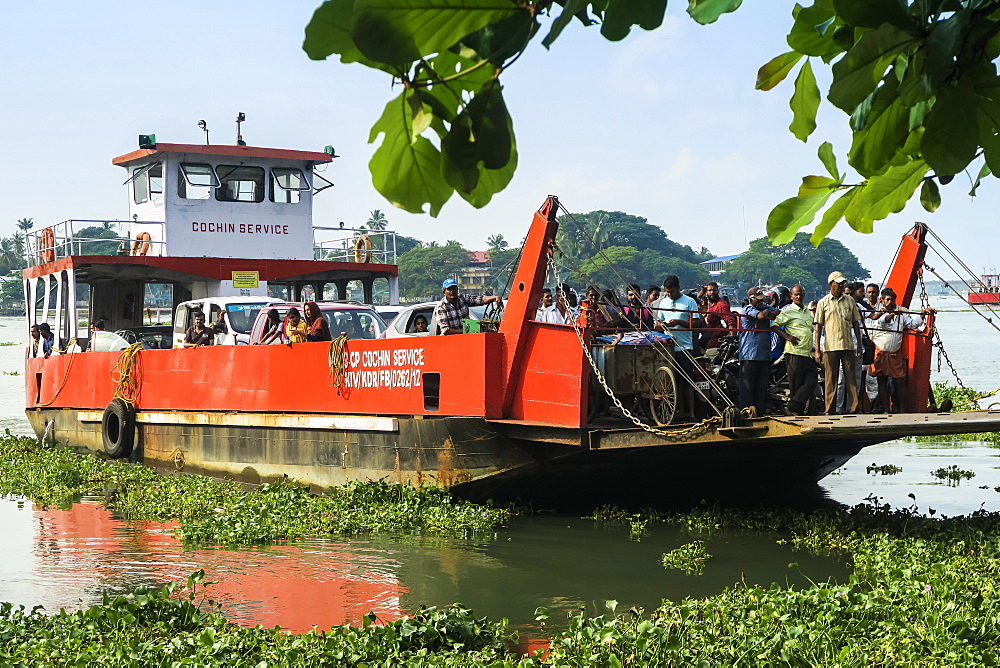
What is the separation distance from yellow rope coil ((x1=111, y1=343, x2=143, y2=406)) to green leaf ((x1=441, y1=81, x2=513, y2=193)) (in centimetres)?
1384

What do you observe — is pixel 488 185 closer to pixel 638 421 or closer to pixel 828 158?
pixel 828 158

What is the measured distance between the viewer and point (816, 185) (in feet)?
8.02

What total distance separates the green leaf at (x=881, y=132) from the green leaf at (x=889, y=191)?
8.7 inches

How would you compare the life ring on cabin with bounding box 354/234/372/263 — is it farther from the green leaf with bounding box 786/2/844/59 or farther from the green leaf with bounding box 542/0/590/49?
the green leaf with bounding box 542/0/590/49

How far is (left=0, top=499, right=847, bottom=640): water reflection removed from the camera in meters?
7.68

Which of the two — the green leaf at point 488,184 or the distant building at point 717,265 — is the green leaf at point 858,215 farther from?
the distant building at point 717,265

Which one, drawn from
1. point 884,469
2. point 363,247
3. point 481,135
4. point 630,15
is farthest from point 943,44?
point 363,247

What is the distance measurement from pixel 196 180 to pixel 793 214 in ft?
51.4

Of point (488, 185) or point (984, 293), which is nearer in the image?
point (488, 185)

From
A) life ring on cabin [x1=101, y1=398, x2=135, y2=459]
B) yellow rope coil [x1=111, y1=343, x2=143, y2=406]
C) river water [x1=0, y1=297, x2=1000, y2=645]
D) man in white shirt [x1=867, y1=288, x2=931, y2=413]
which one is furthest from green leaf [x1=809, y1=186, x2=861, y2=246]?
life ring on cabin [x1=101, y1=398, x2=135, y2=459]

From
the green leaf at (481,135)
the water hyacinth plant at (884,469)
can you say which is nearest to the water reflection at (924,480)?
the water hyacinth plant at (884,469)

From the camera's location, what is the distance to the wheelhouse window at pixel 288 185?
1748 cm

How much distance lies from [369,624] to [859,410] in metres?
5.91

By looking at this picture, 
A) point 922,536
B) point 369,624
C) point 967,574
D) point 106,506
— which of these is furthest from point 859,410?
point 106,506
